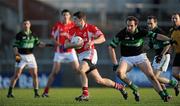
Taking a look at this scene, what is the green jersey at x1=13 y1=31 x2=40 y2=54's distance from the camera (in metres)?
20.4

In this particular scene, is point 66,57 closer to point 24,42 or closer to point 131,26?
point 24,42

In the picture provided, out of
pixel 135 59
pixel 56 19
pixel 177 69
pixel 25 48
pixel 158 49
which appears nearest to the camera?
pixel 135 59

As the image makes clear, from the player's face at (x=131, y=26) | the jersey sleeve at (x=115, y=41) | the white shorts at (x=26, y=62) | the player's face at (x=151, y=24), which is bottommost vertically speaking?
the white shorts at (x=26, y=62)

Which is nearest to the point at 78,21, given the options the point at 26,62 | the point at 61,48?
the point at 61,48

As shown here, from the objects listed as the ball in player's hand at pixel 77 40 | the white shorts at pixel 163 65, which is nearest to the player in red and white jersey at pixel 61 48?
the white shorts at pixel 163 65

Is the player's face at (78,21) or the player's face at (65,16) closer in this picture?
the player's face at (78,21)

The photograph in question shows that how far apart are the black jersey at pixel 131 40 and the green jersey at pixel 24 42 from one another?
4420mm

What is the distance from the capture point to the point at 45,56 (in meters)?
31.6

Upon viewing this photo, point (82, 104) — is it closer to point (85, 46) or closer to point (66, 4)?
point (85, 46)

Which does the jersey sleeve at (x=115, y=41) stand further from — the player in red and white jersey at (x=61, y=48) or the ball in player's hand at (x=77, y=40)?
the player in red and white jersey at (x=61, y=48)

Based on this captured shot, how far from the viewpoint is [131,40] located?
1670 cm

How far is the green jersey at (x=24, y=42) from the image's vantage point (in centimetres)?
2039

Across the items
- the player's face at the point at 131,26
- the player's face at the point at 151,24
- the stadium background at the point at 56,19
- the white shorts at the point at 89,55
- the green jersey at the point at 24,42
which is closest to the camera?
the player's face at the point at 131,26

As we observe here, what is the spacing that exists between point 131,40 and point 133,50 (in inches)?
10.8
